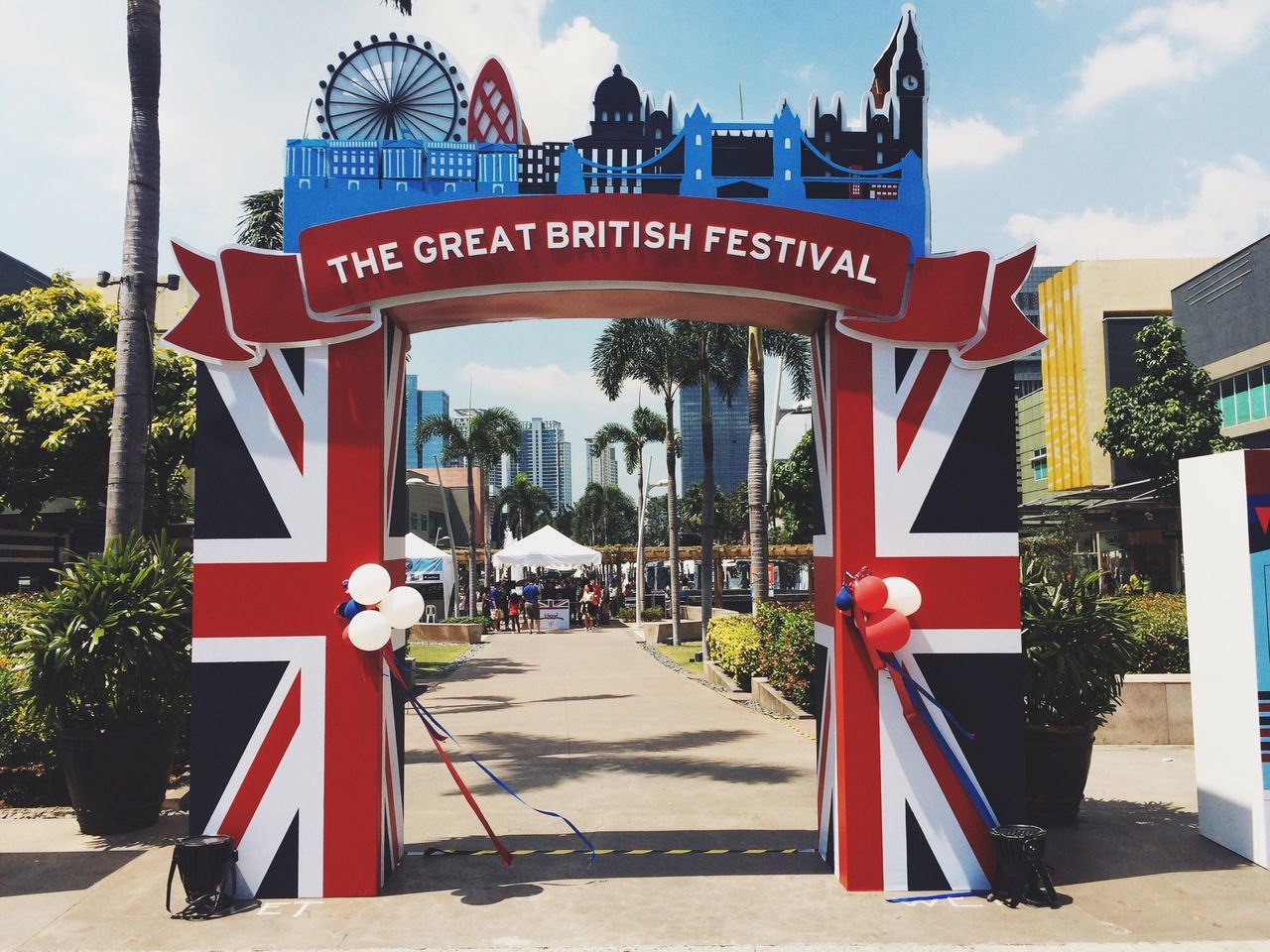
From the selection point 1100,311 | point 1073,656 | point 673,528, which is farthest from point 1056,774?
point 1100,311

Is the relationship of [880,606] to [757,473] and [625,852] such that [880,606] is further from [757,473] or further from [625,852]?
[757,473]

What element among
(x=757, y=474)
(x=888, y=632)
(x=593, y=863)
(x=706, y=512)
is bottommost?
(x=593, y=863)

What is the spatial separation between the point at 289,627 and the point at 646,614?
32.6 meters

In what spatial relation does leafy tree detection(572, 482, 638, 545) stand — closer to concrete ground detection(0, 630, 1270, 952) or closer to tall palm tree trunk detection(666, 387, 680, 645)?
tall palm tree trunk detection(666, 387, 680, 645)

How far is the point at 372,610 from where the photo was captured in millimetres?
7113

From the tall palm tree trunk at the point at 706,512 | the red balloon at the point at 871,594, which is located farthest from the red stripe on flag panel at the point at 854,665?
the tall palm tree trunk at the point at 706,512

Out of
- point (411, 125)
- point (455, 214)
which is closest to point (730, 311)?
point (455, 214)

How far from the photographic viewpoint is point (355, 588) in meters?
6.90

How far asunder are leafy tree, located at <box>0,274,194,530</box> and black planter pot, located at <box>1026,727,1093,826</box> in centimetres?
1456

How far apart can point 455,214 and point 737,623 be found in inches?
563

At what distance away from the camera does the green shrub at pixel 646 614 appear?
38312mm

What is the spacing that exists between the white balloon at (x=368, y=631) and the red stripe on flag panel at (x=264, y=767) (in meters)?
0.63

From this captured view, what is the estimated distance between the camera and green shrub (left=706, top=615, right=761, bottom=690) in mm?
17391

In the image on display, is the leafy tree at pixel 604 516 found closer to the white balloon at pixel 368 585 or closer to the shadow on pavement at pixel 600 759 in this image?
the shadow on pavement at pixel 600 759
